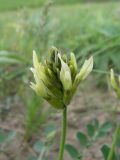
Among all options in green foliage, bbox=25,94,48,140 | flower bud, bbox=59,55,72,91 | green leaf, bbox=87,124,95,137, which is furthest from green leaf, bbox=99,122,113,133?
flower bud, bbox=59,55,72,91

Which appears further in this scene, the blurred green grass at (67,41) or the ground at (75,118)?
the blurred green grass at (67,41)

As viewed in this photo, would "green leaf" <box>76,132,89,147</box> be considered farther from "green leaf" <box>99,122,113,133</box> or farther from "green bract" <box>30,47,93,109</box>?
"green bract" <box>30,47,93,109</box>

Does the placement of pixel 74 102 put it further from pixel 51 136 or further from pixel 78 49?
pixel 51 136

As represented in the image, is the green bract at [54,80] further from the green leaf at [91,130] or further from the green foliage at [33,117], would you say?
the green foliage at [33,117]

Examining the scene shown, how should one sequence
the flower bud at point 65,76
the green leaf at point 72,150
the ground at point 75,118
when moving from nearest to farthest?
1. the flower bud at point 65,76
2. the green leaf at point 72,150
3. the ground at point 75,118

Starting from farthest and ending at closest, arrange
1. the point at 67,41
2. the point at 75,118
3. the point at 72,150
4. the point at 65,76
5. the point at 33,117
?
the point at 67,41, the point at 75,118, the point at 33,117, the point at 72,150, the point at 65,76

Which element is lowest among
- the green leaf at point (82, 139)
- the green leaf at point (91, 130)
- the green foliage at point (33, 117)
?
the green leaf at point (82, 139)

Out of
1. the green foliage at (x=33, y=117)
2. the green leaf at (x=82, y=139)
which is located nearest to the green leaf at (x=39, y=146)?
the green leaf at (x=82, y=139)

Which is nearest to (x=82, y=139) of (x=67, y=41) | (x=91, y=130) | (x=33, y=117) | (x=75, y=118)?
(x=91, y=130)

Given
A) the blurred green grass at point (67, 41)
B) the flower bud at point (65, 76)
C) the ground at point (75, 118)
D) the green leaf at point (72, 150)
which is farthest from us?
the blurred green grass at point (67, 41)

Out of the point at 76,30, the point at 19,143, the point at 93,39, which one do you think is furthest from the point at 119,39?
the point at 76,30

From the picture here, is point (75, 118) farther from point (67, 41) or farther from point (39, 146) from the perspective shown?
point (67, 41)
